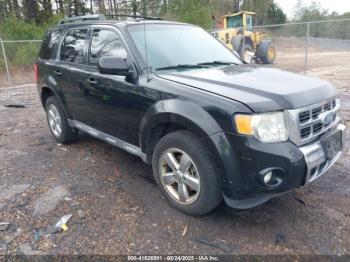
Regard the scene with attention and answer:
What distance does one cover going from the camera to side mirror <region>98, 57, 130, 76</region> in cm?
343

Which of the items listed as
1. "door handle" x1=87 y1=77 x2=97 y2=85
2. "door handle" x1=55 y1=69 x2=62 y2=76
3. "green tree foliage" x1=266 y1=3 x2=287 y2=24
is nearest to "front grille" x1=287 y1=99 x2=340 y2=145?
"door handle" x1=87 y1=77 x2=97 y2=85

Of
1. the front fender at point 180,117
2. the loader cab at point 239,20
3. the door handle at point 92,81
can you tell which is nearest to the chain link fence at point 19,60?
the loader cab at point 239,20

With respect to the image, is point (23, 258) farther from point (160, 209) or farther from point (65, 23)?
point (65, 23)

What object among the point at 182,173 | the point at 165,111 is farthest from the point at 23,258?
the point at 165,111

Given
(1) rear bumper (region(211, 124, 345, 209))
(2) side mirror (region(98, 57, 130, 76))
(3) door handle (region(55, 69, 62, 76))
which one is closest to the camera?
(1) rear bumper (region(211, 124, 345, 209))

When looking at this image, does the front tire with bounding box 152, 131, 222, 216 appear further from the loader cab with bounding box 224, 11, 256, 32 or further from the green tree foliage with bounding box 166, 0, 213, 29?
the green tree foliage with bounding box 166, 0, 213, 29

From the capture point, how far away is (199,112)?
2836mm

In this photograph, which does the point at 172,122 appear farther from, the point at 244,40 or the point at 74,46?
the point at 244,40

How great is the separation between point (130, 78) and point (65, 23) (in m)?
2.37

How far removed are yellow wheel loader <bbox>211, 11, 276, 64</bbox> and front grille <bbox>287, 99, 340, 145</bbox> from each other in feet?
39.6

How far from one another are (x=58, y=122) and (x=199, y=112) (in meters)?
3.32

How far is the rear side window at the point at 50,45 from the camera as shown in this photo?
523cm

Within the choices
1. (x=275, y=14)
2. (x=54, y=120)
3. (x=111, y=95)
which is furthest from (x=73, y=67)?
(x=275, y=14)

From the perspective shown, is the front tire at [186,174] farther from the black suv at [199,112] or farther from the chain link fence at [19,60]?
the chain link fence at [19,60]
